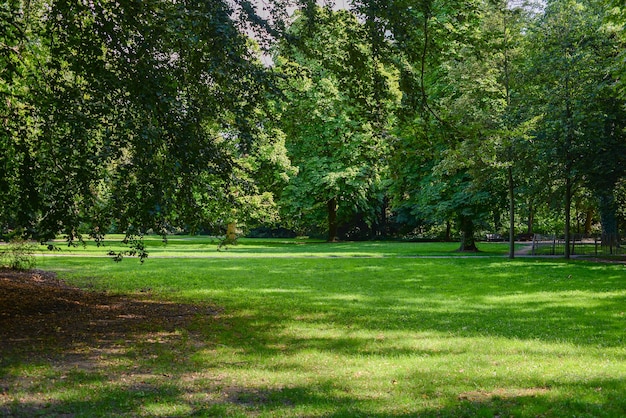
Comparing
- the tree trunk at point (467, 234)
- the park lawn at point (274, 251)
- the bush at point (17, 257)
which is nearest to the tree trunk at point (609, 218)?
the park lawn at point (274, 251)

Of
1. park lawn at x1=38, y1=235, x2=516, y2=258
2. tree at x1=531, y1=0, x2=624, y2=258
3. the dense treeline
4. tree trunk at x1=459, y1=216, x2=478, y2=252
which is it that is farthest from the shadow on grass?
tree trunk at x1=459, y1=216, x2=478, y2=252

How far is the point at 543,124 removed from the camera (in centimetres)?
2256

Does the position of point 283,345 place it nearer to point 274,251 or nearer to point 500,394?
point 500,394

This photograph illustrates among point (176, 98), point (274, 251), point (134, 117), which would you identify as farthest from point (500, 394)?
point (274, 251)

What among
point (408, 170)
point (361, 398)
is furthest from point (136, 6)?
point (408, 170)

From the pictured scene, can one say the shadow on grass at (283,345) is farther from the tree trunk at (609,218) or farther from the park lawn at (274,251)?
the tree trunk at (609,218)

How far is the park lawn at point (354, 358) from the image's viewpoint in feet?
18.5

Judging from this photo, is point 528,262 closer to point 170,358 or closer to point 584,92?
point 584,92

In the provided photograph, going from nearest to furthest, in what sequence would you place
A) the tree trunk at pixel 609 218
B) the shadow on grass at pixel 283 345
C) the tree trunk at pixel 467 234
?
the shadow on grass at pixel 283 345, the tree trunk at pixel 609 218, the tree trunk at pixel 467 234

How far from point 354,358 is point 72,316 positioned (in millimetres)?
5621

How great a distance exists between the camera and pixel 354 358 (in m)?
7.55

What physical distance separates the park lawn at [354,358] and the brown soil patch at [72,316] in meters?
0.36

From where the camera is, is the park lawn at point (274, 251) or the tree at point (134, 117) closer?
the tree at point (134, 117)

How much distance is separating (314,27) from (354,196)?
32.2 metres
